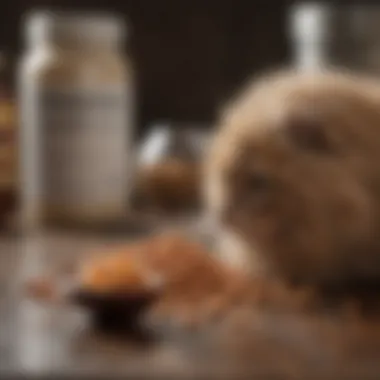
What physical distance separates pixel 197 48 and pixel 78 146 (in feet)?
2.24

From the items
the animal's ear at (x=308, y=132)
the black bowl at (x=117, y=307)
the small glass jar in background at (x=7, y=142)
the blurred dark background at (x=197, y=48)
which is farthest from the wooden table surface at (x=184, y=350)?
the blurred dark background at (x=197, y=48)

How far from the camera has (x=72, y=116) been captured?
867 mm

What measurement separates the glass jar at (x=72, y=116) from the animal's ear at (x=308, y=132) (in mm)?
267

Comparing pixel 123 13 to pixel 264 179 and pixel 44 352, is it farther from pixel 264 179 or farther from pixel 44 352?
pixel 44 352

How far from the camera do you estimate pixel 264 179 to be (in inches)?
24.7

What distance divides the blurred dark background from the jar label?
62cm

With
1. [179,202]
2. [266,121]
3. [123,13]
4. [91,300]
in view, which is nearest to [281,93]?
[266,121]

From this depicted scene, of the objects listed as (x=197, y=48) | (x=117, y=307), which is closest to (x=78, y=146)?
(x=117, y=307)

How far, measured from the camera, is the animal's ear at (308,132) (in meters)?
0.63

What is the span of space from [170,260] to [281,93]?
0.43ft

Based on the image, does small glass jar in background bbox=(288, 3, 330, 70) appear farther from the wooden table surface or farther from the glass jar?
the wooden table surface

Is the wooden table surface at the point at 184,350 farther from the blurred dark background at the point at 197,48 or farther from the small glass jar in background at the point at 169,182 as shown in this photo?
the blurred dark background at the point at 197,48

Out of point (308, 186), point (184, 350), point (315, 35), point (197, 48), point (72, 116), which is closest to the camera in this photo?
point (184, 350)

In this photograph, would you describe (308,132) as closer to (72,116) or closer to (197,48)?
(72,116)
